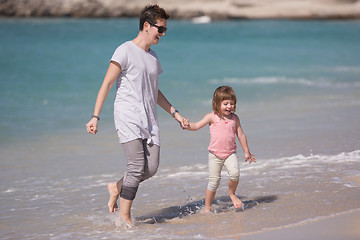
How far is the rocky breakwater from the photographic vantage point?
7975cm

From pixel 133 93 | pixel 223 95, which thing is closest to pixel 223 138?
pixel 223 95

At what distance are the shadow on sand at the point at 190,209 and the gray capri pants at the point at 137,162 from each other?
52cm

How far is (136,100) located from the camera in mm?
4367

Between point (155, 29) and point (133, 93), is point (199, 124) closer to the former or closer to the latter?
point (133, 93)

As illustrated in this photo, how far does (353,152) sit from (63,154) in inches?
162

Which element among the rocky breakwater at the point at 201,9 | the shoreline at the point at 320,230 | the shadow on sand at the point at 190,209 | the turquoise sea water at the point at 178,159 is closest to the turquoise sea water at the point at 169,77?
the turquoise sea water at the point at 178,159

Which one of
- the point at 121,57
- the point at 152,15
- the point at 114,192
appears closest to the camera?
the point at 121,57

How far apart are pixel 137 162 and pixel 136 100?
1.63ft

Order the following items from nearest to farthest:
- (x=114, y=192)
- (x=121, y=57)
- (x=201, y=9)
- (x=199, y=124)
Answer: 1. (x=121, y=57)
2. (x=114, y=192)
3. (x=199, y=124)
4. (x=201, y=9)

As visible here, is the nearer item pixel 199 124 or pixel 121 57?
pixel 121 57

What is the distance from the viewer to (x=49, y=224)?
16.3ft

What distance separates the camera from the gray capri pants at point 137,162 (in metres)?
4.37

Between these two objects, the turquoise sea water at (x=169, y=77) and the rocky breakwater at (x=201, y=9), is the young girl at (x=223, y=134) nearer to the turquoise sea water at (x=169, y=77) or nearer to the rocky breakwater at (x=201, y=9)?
the turquoise sea water at (x=169, y=77)

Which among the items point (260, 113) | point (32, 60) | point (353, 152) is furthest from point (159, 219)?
point (32, 60)
